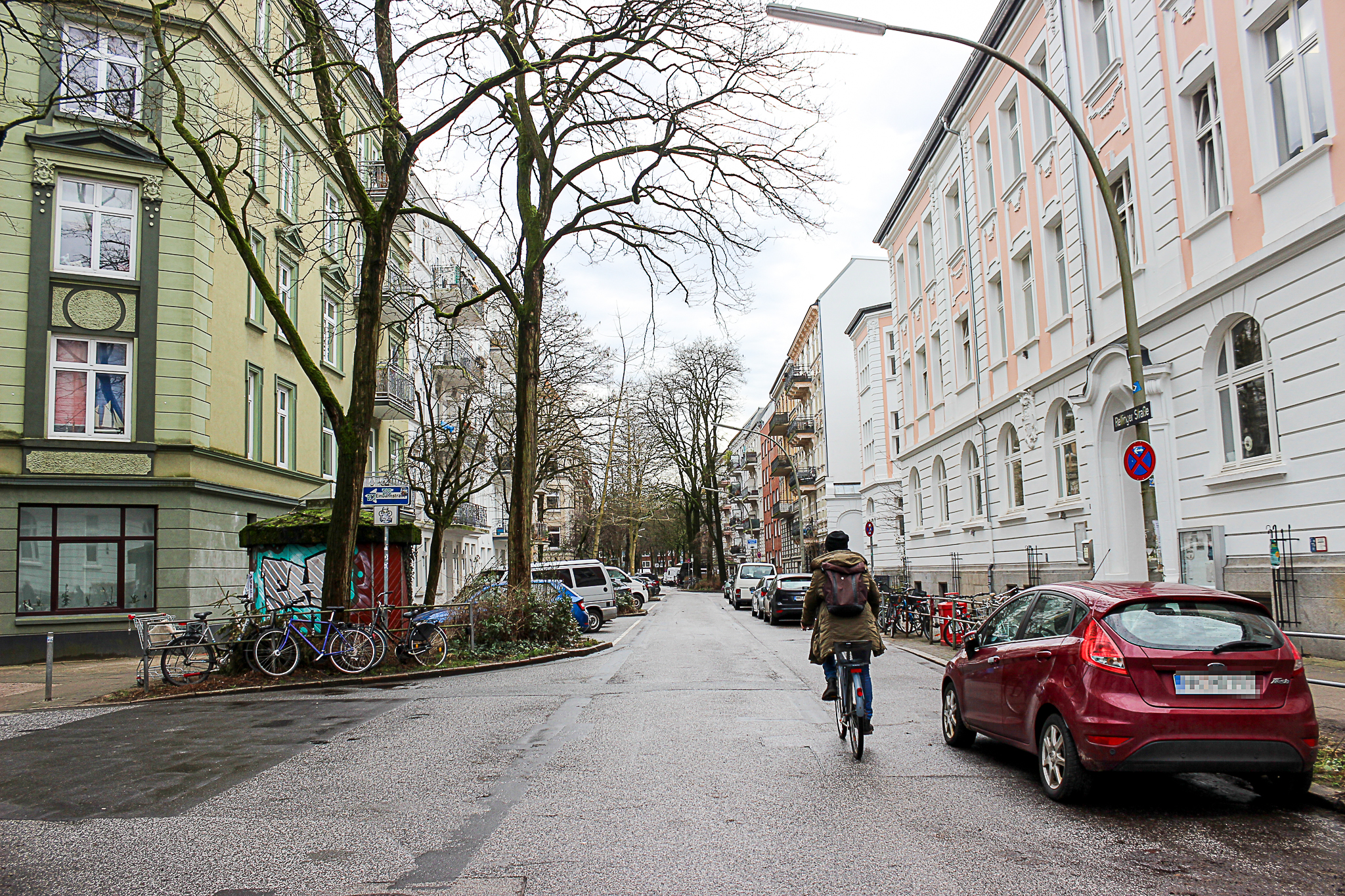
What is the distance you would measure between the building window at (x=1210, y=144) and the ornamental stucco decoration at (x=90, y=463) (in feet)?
66.2

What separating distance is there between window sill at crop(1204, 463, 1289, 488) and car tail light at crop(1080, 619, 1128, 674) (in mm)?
7891

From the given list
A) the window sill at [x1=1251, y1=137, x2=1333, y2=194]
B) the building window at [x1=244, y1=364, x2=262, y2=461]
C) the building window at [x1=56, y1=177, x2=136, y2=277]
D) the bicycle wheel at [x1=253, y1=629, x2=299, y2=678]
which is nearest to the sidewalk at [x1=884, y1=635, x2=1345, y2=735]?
the window sill at [x1=1251, y1=137, x2=1333, y2=194]

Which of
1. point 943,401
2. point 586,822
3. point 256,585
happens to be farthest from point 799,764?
point 943,401

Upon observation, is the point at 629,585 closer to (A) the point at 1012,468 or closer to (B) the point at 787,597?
(B) the point at 787,597

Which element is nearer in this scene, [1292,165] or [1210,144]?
[1292,165]

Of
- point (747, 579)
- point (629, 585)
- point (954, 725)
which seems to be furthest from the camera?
point (747, 579)

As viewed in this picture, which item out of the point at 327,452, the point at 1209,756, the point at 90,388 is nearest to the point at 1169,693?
the point at 1209,756

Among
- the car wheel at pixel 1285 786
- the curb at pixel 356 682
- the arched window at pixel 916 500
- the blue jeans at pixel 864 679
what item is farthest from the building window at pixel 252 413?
the car wheel at pixel 1285 786

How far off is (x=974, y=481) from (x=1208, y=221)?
1371cm

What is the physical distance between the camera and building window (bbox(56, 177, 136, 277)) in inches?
808

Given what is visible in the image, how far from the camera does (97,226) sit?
2084 centimetres

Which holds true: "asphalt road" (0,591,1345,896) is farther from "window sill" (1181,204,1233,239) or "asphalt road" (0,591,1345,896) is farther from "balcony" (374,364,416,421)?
"balcony" (374,364,416,421)

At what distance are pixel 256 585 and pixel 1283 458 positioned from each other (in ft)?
57.5

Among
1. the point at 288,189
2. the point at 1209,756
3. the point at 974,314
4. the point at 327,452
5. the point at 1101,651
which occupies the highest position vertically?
the point at 288,189
